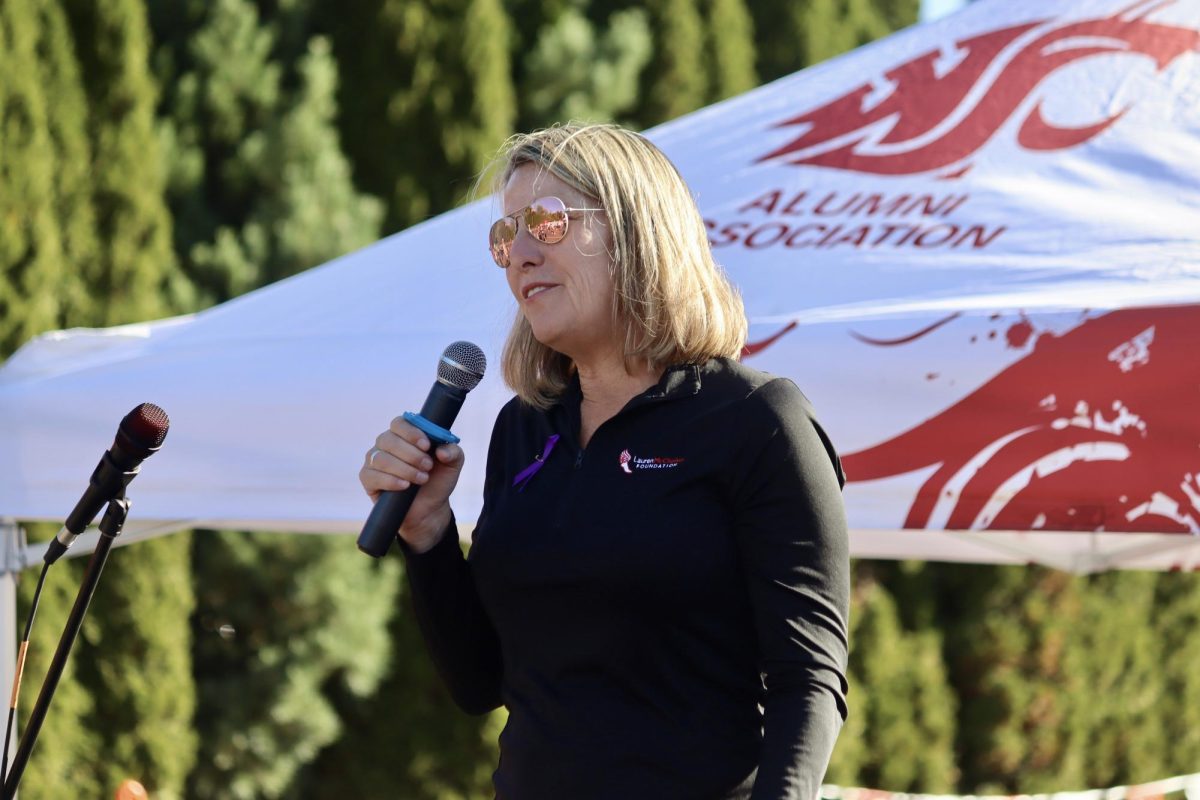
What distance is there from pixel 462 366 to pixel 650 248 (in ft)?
1.06

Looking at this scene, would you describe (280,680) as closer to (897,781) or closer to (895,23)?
(897,781)

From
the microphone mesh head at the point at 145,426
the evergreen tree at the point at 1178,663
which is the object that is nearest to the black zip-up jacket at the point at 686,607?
the microphone mesh head at the point at 145,426

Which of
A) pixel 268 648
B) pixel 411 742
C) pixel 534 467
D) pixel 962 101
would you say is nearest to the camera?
pixel 534 467

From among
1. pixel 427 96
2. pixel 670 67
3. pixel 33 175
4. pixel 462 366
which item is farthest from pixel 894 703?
pixel 462 366

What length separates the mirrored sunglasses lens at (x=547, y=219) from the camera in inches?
65.9

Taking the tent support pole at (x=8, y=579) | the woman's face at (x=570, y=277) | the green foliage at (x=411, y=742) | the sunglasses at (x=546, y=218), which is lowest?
the green foliage at (x=411, y=742)

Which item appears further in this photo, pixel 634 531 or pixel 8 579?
pixel 8 579

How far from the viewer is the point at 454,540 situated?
178cm

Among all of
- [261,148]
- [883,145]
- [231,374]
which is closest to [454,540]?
[231,374]

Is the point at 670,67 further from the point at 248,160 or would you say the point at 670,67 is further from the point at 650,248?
the point at 650,248

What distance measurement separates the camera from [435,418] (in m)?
1.73

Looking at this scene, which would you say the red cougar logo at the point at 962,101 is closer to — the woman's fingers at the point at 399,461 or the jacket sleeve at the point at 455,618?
the jacket sleeve at the point at 455,618

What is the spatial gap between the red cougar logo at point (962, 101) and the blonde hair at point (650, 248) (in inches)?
49.2

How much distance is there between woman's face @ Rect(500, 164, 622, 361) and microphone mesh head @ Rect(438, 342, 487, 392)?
0.15 metres
